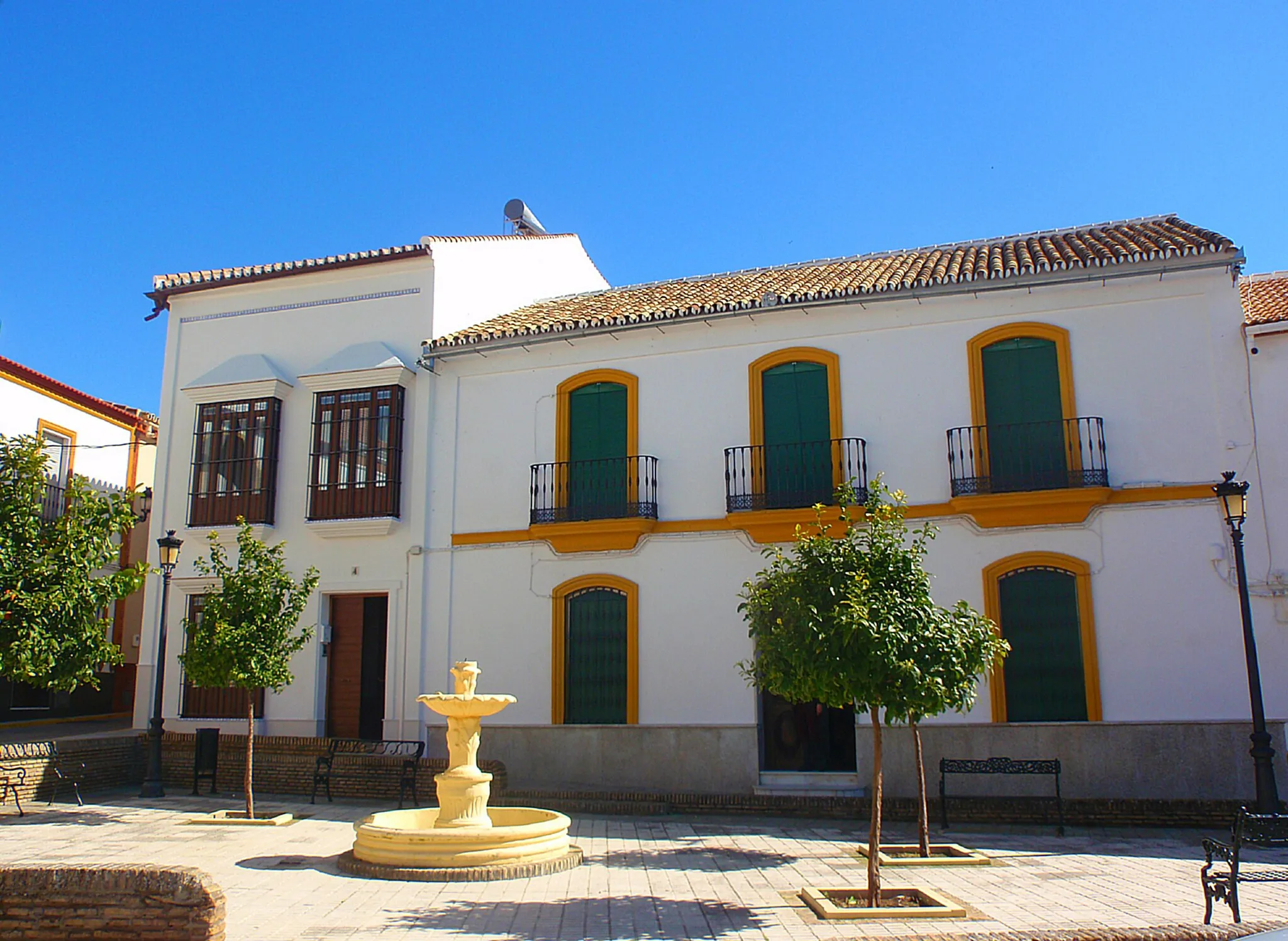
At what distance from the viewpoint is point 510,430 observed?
50.8ft

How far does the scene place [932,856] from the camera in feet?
31.8

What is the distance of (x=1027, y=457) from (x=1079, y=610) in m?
2.02

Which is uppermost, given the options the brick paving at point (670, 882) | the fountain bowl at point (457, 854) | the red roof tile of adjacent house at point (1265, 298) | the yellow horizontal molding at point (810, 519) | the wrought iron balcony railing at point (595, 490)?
the red roof tile of adjacent house at point (1265, 298)

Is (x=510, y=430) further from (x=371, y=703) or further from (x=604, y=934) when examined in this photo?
(x=604, y=934)

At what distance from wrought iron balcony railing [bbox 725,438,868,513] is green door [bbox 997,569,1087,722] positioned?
237cm

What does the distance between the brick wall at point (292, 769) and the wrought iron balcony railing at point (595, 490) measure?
11.9 ft

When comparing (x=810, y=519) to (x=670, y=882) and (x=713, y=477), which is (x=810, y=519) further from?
(x=670, y=882)

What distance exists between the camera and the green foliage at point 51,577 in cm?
1162

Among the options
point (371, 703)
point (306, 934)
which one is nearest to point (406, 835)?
point (306, 934)

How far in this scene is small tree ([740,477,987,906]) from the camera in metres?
7.75

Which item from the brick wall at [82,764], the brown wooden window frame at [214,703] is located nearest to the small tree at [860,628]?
the brown wooden window frame at [214,703]

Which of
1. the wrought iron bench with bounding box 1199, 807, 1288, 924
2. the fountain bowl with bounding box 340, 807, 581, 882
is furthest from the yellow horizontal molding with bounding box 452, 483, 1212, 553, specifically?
the wrought iron bench with bounding box 1199, 807, 1288, 924

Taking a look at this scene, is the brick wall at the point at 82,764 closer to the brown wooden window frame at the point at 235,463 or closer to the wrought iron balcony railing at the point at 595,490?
the brown wooden window frame at the point at 235,463

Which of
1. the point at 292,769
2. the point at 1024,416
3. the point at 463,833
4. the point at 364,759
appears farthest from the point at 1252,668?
the point at 292,769
